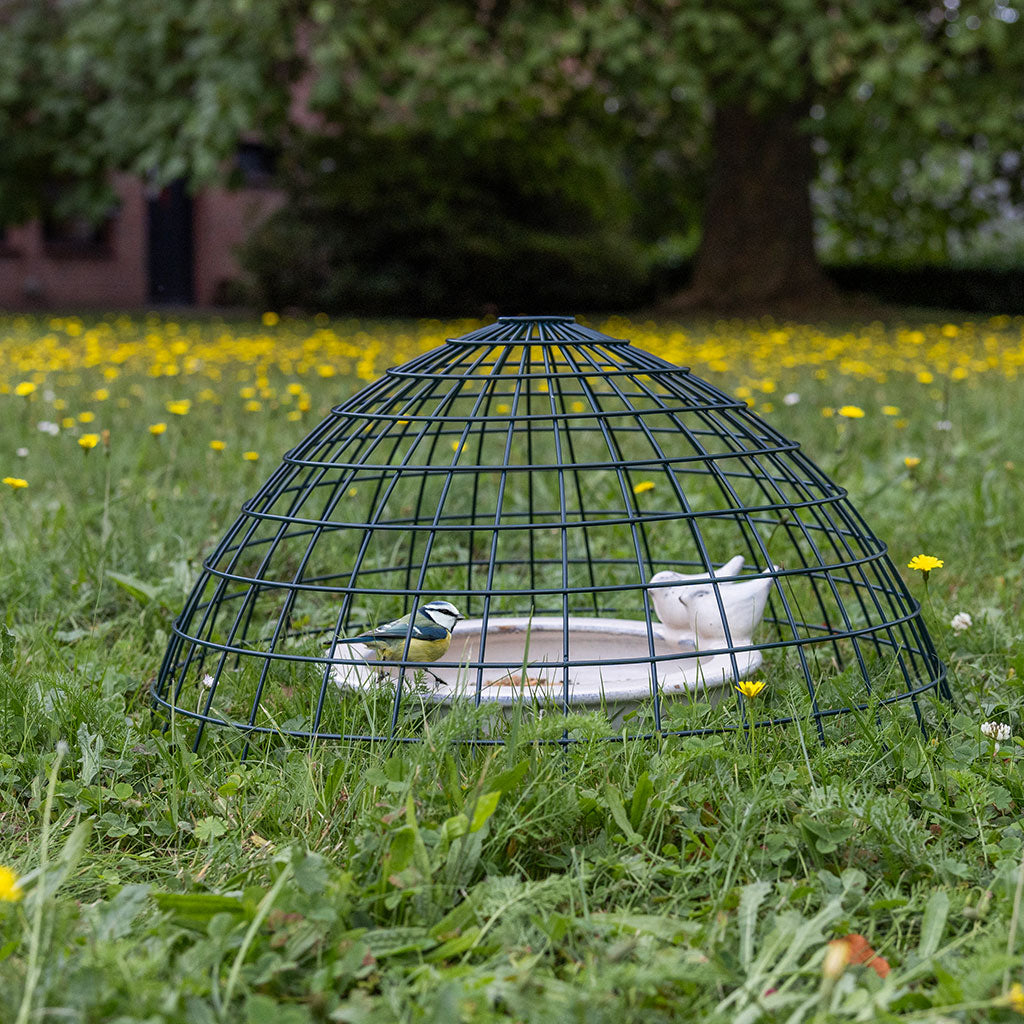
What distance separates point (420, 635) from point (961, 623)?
1.22m

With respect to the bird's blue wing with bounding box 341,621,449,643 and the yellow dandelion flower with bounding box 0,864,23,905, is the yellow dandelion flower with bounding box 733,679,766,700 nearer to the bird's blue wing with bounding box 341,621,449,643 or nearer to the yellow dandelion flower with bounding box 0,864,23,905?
the bird's blue wing with bounding box 341,621,449,643

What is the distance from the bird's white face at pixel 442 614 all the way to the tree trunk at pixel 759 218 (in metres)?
11.6

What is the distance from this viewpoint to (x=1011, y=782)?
1.92m

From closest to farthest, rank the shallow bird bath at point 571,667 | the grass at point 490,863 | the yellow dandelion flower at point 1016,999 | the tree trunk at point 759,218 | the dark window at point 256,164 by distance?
1. the yellow dandelion flower at point 1016,999
2. the grass at point 490,863
3. the shallow bird bath at point 571,667
4. the tree trunk at point 759,218
5. the dark window at point 256,164

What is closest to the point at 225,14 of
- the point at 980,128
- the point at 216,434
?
the point at 980,128

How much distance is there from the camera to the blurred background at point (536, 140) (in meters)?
10.4

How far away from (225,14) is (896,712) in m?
10.8

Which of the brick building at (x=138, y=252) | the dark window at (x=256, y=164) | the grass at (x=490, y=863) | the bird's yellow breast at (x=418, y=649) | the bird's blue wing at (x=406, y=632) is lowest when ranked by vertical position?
the grass at (x=490, y=863)

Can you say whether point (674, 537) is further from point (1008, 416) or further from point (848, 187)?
point (848, 187)

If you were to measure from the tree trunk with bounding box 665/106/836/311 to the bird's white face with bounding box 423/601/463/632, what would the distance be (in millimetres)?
11560

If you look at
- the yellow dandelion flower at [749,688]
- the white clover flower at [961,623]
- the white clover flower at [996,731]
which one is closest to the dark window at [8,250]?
the white clover flower at [961,623]

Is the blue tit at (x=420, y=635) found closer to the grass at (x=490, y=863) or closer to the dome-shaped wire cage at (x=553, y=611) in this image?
the dome-shaped wire cage at (x=553, y=611)

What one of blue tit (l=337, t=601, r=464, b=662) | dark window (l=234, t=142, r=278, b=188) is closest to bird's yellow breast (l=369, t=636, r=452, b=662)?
blue tit (l=337, t=601, r=464, b=662)

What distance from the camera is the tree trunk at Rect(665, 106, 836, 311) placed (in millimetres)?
13445
